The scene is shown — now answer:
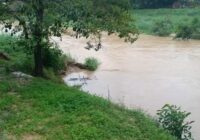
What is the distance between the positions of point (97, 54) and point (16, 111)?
Answer: 1439cm

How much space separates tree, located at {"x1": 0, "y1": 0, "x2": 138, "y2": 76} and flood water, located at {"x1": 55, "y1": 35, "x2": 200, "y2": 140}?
2710 millimetres

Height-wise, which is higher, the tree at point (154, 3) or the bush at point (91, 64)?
the tree at point (154, 3)

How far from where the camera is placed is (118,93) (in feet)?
50.2

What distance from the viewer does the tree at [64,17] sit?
36.7ft

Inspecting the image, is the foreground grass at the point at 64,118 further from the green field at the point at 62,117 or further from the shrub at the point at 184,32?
the shrub at the point at 184,32

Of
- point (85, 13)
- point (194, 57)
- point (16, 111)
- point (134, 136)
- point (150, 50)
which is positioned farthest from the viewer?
point (150, 50)

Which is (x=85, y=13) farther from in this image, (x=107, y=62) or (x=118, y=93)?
(x=107, y=62)

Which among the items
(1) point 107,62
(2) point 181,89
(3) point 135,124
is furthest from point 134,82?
(3) point 135,124

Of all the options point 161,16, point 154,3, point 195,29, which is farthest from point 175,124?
point 154,3

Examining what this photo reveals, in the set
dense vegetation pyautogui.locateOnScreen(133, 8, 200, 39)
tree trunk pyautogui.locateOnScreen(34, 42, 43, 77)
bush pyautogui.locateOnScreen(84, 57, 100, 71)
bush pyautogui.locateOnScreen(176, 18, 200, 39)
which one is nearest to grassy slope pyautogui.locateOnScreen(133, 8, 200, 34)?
dense vegetation pyautogui.locateOnScreen(133, 8, 200, 39)

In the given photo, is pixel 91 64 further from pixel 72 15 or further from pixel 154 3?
pixel 154 3

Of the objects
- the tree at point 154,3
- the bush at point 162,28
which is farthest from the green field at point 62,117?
the tree at point 154,3

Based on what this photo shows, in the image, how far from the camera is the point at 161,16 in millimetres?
40438

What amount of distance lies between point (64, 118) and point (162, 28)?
25.4 m
